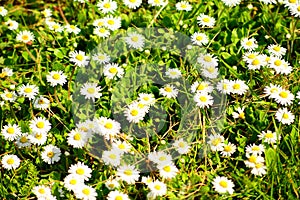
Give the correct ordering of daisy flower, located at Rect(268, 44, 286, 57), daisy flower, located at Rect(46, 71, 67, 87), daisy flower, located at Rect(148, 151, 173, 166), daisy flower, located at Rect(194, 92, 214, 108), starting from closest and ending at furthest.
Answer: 1. daisy flower, located at Rect(148, 151, 173, 166)
2. daisy flower, located at Rect(194, 92, 214, 108)
3. daisy flower, located at Rect(46, 71, 67, 87)
4. daisy flower, located at Rect(268, 44, 286, 57)

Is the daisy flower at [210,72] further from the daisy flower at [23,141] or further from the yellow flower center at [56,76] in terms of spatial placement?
the daisy flower at [23,141]

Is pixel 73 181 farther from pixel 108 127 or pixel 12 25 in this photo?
pixel 12 25

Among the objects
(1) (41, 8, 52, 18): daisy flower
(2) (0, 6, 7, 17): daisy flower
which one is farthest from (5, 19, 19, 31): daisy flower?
(1) (41, 8, 52, 18): daisy flower

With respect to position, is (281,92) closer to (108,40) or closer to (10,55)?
(108,40)

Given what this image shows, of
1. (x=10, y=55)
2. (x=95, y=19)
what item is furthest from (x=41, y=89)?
(x=95, y=19)

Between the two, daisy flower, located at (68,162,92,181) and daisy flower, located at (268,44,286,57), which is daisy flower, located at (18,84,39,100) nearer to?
daisy flower, located at (68,162,92,181)
